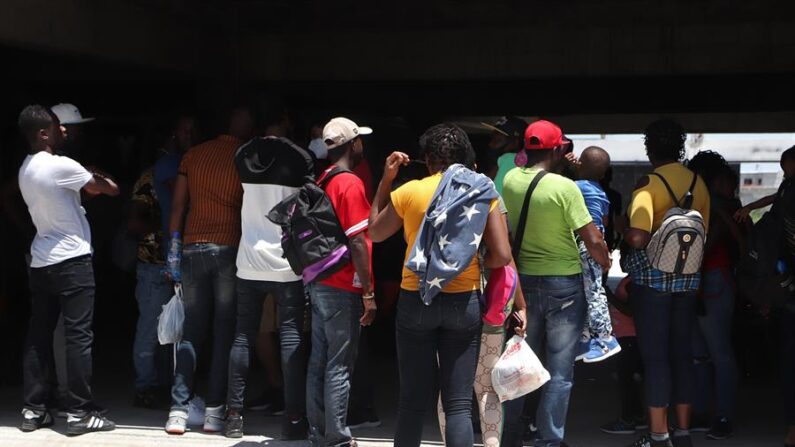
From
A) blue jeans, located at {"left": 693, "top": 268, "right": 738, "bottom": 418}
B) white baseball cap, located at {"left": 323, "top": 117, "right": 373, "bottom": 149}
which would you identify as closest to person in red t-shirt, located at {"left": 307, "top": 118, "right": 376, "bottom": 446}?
white baseball cap, located at {"left": 323, "top": 117, "right": 373, "bottom": 149}

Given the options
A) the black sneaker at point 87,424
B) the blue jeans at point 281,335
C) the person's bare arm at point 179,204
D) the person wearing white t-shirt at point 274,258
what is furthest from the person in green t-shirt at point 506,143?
the black sneaker at point 87,424

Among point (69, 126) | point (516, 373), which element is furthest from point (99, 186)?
point (516, 373)

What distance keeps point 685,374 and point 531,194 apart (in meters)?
1.44

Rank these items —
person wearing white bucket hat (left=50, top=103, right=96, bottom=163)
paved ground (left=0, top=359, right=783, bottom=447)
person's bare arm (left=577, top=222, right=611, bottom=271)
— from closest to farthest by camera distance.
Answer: person's bare arm (left=577, top=222, right=611, bottom=271)
paved ground (left=0, top=359, right=783, bottom=447)
person wearing white bucket hat (left=50, top=103, right=96, bottom=163)

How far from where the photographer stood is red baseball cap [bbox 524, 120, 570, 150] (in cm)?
520

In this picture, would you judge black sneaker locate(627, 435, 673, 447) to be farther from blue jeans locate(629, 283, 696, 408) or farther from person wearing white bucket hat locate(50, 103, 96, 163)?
person wearing white bucket hat locate(50, 103, 96, 163)

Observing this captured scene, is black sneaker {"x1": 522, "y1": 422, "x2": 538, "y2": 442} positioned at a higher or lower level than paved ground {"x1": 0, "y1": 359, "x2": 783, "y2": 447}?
higher

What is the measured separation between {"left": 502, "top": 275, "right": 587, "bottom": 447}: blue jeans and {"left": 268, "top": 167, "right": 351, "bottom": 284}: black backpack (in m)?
1.01

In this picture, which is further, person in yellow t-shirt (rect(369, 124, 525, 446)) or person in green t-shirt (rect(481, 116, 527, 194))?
person in green t-shirt (rect(481, 116, 527, 194))

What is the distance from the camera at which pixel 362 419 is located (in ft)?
20.7

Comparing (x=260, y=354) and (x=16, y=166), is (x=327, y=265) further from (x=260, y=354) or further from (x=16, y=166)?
(x=16, y=166)

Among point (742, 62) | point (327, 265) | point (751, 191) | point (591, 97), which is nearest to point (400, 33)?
point (742, 62)

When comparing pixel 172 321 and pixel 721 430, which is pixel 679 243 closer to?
pixel 721 430

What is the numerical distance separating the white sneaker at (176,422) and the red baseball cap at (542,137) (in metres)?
2.71
